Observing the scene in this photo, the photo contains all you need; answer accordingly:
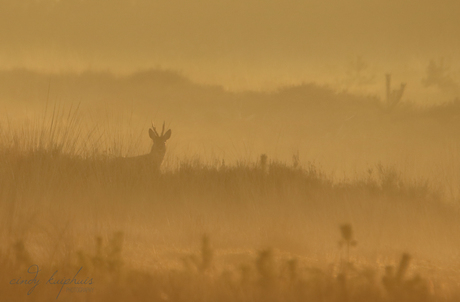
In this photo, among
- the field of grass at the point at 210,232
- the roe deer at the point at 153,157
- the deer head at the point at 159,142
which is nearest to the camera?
the field of grass at the point at 210,232

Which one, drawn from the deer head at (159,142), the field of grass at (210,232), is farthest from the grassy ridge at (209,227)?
the deer head at (159,142)

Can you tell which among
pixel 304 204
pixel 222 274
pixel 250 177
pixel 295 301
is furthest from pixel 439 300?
pixel 250 177

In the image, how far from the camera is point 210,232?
442cm

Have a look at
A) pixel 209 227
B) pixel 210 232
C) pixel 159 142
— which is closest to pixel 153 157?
pixel 159 142

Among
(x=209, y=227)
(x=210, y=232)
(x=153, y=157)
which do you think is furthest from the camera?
(x=153, y=157)

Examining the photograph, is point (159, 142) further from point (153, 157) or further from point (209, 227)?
point (209, 227)

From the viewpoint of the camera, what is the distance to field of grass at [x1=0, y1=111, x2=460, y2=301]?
2.63 m

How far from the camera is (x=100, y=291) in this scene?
2.55m

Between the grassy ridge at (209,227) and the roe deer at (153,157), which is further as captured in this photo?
the roe deer at (153,157)

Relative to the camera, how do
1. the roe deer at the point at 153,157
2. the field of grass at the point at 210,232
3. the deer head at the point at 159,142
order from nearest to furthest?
the field of grass at the point at 210,232 → the roe deer at the point at 153,157 → the deer head at the point at 159,142

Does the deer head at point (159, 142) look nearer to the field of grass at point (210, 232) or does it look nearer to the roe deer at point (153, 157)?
the roe deer at point (153, 157)

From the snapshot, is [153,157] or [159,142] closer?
[153,157]

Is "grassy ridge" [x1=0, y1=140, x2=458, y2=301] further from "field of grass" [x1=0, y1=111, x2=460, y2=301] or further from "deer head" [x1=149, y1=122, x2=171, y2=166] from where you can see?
"deer head" [x1=149, y1=122, x2=171, y2=166]

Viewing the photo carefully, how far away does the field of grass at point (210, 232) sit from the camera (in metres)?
2.63
